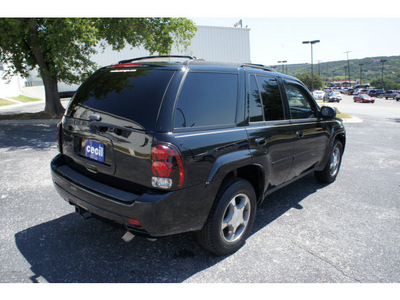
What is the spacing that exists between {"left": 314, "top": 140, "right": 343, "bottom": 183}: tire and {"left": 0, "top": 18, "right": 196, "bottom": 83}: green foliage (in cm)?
957

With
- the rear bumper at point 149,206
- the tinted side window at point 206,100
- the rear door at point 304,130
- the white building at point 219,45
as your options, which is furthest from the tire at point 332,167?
the white building at point 219,45

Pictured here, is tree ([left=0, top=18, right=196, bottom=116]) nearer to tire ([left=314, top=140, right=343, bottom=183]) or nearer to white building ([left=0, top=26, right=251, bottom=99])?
tire ([left=314, top=140, right=343, bottom=183])

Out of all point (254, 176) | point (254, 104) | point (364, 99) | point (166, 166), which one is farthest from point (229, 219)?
point (364, 99)

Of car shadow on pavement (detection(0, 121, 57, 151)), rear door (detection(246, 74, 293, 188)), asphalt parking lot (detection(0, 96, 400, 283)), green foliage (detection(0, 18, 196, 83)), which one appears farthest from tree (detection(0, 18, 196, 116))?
rear door (detection(246, 74, 293, 188))

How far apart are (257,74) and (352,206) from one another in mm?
2404

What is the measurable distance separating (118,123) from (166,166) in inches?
23.8

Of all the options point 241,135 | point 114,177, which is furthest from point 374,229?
point 114,177

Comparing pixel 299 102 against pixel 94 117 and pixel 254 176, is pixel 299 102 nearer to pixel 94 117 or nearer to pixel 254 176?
pixel 254 176

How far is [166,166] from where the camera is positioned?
2.28 m

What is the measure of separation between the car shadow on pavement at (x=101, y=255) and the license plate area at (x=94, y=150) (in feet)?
2.07

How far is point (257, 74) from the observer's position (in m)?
3.38

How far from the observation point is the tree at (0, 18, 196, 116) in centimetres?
1074

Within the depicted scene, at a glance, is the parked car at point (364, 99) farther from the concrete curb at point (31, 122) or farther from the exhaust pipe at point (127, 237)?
the exhaust pipe at point (127, 237)

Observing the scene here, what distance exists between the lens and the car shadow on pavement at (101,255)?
256 centimetres
